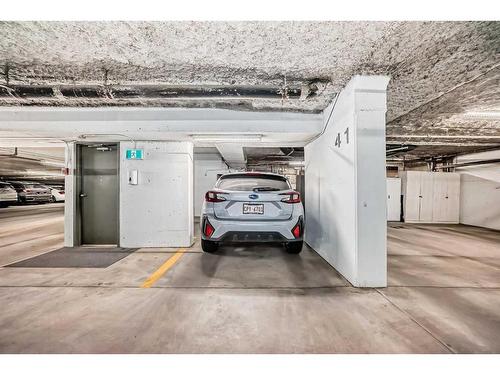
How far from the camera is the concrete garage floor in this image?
1742 mm

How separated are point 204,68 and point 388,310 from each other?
125 inches

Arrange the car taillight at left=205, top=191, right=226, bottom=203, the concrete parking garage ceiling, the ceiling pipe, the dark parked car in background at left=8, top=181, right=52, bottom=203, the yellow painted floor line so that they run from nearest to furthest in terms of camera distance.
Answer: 1. the concrete parking garage ceiling
2. the yellow painted floor line
3. the car taillight at left=205, top=191, right=226, bottom=203
4. the ceiling pipe
5. the dark parked car in background at left=8, top=181, right=52, bottom=203

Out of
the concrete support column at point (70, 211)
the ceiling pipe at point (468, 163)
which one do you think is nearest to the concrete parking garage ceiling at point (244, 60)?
the concrete support column at point (70, 211)

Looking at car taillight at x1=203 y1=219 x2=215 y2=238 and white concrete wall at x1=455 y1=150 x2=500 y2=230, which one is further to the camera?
white concrete wall at x1=455 y1=150 x2=500 y2=230

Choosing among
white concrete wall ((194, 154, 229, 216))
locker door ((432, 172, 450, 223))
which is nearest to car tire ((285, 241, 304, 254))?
white concrete wall ((194, 154, 229, 216))

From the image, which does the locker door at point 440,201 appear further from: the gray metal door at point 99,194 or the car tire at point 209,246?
the gray metal door at point 99,194

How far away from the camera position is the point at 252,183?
150 inches

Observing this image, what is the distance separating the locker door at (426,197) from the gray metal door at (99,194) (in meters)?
10.3

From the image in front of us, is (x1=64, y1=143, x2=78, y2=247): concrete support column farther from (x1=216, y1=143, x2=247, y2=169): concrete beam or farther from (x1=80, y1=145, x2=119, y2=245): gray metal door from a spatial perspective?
(x1=216, y1=143, x2=247, y2=169): concrete beam

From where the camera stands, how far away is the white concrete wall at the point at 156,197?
4.79 m

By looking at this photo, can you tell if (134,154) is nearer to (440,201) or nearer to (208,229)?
(208,229)

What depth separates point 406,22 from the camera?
198 cm

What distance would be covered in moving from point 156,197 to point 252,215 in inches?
91.9

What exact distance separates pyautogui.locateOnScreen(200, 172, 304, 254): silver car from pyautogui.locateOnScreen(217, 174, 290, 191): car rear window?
0.02 meters
